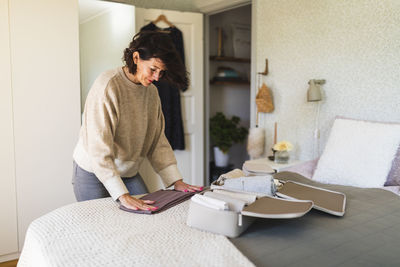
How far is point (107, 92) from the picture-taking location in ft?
5.53

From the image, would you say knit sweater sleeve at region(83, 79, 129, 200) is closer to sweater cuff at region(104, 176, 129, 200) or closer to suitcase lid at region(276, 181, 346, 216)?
sweater cuff at region(104, 176, 129, 200)

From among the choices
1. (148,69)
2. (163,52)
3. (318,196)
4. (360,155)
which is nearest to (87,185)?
(148,69)

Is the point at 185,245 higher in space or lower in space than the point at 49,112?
lower

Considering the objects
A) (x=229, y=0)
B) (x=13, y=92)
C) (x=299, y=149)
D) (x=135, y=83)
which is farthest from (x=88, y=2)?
(x=299, y=149)

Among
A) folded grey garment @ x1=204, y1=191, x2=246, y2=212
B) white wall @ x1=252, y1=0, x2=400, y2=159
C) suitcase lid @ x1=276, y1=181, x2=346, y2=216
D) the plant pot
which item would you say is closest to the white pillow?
white wall @ x1=252, y1=0, x2=400, y2=159

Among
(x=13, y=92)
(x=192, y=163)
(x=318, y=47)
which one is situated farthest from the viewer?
(x=192, y=163)

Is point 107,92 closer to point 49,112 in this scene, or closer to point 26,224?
point 49,112

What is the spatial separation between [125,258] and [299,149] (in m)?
2.32

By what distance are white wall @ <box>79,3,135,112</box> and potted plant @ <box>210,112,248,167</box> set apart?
1658mm

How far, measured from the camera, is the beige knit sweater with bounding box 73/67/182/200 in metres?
1.64

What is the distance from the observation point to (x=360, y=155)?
7.23ft

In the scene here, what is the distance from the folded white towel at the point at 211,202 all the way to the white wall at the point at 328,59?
172 cm

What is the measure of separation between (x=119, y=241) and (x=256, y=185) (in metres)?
0.63

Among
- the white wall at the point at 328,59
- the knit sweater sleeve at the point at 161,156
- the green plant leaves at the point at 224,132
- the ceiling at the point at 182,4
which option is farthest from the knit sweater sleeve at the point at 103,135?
the green plant leaves at the point at 224,132
